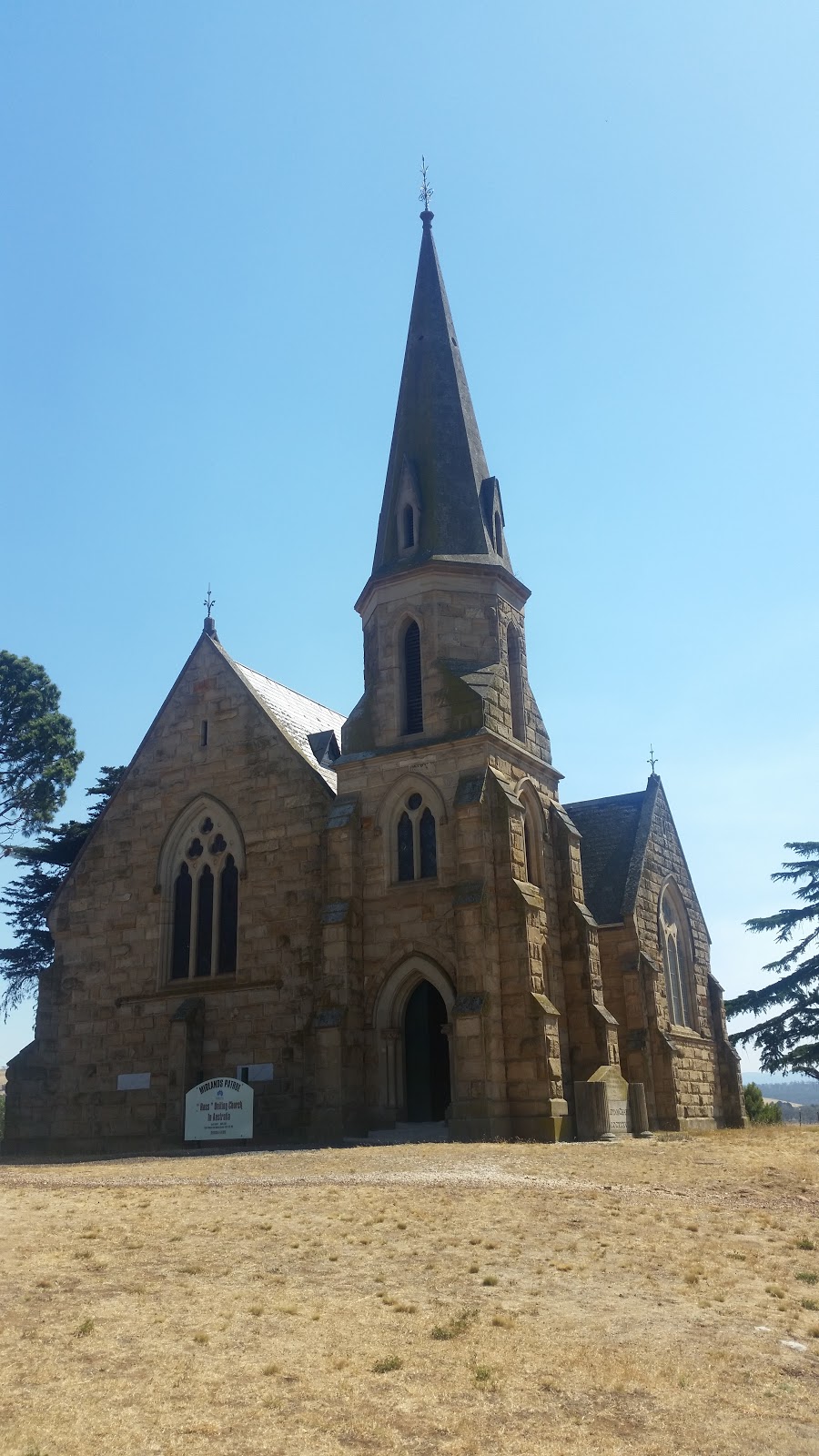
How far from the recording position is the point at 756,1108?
3712 cm

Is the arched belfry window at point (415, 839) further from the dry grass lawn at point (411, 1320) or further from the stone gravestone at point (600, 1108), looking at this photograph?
the dry grass lawn at point (411, 1320)

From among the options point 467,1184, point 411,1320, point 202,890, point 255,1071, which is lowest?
point 411,1320

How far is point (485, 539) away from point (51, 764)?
18.9 m

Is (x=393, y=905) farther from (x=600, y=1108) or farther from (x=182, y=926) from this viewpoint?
(x=182, y=926)

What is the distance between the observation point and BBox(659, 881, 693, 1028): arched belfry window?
30.4 m

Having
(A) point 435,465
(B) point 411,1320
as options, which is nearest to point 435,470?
(A) point 435,465

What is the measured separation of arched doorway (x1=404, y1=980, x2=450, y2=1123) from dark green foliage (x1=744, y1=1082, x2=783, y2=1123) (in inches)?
638

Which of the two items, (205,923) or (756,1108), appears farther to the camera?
(756,1108)

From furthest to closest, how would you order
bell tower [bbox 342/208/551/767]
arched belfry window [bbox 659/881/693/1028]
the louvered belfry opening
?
1. arched belfry window [bbox 659/881/693/1028]
2. the louvered belfry opening
3. bell tower [bbox 342/208/551/767]

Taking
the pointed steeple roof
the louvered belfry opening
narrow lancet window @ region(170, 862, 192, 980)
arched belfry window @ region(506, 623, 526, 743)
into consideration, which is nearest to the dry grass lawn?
the louvered belfry opening

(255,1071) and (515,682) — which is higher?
(515,682)

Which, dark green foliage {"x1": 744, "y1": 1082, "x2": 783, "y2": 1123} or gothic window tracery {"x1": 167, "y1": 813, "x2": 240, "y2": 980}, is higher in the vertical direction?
gothic window tracery {"x1": 167, "y1": 813, "x2": 240, "y2": 980}

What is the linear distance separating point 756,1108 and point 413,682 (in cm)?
2097

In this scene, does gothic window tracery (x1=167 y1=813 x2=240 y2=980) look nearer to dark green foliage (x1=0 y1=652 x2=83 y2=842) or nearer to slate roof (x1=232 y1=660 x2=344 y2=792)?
slate roof (x1=232 y1=660 x2=344 y2=792)
